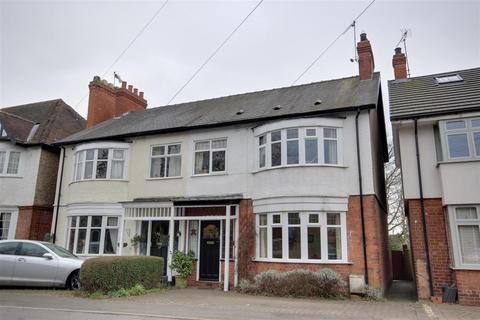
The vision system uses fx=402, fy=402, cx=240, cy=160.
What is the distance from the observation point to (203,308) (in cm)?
998

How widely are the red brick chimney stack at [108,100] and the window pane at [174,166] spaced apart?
25.2ft

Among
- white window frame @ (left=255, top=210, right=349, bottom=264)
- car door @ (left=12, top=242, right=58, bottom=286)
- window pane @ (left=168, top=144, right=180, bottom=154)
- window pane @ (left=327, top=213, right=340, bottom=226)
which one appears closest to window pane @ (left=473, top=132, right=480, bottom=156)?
white window frame @ (left=255, top=210, right=349, bottom=264)

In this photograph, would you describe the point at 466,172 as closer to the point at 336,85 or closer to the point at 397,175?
the point at 336,85

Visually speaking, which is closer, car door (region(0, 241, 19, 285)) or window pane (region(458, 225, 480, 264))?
window pane (region(458, 225, 480, 264))

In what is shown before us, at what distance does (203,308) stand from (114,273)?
3436 millimetres

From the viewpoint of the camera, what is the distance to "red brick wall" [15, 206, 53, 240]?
1975cm

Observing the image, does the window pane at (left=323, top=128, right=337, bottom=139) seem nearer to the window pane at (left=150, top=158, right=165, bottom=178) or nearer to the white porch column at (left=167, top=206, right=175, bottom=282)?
the white porch column at (left=167, top=206, right=175, bottom=282)

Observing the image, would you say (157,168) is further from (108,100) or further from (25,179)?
(108,100)

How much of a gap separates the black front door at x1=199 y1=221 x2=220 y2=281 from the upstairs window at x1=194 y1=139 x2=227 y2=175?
217 centimetres

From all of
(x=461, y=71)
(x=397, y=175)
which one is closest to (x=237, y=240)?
(x=461, y=71)

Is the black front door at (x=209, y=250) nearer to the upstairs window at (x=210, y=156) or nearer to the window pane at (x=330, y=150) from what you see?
the upstairs window at (x=210, y=156)

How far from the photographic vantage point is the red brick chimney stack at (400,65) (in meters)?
17.9

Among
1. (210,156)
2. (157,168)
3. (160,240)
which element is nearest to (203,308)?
(160,240)

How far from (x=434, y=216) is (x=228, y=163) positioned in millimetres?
7581
